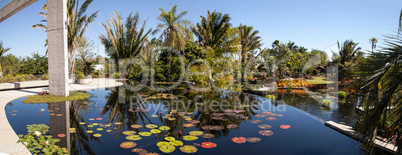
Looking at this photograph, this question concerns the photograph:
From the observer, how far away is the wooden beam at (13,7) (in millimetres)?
8281

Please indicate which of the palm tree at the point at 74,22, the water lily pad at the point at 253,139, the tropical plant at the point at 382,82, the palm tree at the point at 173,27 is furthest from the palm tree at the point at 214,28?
the tropical plant at the point at 382,82

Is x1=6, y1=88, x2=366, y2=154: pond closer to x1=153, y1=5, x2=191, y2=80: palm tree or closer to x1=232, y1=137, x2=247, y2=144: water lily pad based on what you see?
x1=232, y1=137, x2=247, y2=144: water lily pad

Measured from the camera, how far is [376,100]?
1955mm

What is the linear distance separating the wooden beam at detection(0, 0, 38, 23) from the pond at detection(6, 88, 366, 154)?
4.25 meters

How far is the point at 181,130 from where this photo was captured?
483cm

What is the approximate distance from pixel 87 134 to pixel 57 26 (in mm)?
6161

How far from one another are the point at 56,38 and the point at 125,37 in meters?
11.9

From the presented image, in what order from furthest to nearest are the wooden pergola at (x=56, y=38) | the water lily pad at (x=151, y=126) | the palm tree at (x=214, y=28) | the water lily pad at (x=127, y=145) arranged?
the palm tree at (x=214, y=28) < the wooden pergola at (x=56, y=38) < the water lily pad at (x=151, y=126) < the water lily pad at (x=127, y=145)

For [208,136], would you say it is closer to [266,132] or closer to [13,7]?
[266,132]

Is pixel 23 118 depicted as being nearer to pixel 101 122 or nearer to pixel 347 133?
pixel 101 122

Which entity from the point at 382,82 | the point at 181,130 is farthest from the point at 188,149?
the point at 382,82

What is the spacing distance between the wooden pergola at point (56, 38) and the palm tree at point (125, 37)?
10.6 m

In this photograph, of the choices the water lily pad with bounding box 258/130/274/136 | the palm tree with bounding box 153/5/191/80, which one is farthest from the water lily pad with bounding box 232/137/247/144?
the palm tree with bounding box 153/5/191/80

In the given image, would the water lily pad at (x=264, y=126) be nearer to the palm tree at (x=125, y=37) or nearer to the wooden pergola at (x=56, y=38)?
the wooden pergola at (x=56, y=38)
